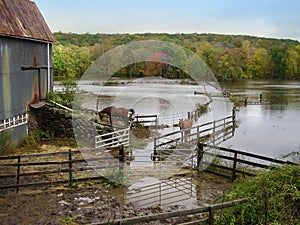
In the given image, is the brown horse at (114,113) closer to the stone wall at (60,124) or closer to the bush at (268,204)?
the stone wall at (60,124)

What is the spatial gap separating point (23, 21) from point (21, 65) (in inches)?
75.2

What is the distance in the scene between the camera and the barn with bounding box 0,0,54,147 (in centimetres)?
1125

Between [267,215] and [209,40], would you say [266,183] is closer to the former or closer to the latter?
[267,215]

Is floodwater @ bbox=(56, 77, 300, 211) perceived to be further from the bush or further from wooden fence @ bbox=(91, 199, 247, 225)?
wooden fence @ bbox=(91, 199, 247, 225)

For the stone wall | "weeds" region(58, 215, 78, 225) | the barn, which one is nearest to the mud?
"weeds" region(58, 215, 78, 225)

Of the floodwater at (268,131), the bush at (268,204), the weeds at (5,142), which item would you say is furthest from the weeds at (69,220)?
the floodwater at (268,131)

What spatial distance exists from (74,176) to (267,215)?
5428 mm

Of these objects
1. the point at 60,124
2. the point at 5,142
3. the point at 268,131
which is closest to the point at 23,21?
the point at 60,124

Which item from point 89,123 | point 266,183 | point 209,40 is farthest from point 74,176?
point 209,40

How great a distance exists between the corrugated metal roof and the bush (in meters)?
9.01

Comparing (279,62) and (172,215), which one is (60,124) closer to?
(172,215)

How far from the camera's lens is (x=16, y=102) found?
39.7ft

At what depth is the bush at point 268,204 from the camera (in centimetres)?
531

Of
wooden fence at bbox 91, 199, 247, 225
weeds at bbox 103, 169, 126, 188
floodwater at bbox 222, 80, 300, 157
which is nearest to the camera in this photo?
wooden fence at bbox 91, 199, 247, 225
